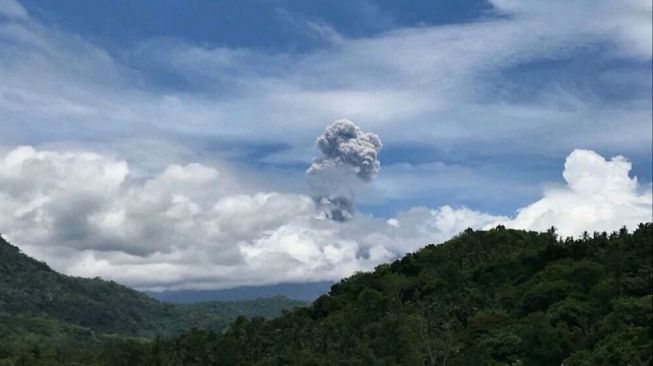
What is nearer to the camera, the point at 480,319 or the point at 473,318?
the point at 480,319

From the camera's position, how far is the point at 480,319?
102 metres

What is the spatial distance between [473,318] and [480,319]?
170 centimetres

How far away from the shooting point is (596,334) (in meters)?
79.2

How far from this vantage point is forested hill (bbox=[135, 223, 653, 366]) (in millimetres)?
80875

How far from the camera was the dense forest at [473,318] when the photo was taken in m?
81.1

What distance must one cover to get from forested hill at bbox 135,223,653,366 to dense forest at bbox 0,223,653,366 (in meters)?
0.18

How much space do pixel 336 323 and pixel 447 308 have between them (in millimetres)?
17632

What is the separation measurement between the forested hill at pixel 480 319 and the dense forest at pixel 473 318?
183 mm

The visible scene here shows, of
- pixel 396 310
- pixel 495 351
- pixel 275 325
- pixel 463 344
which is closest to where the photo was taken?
pixel 495 351

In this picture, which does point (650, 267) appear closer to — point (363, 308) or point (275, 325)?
point (363, 308)

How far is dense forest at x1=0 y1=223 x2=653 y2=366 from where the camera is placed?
266ft

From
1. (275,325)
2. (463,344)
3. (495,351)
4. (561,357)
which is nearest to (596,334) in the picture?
(561,357)

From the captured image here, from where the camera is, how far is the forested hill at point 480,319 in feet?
265

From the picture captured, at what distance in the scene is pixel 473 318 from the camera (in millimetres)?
103438
